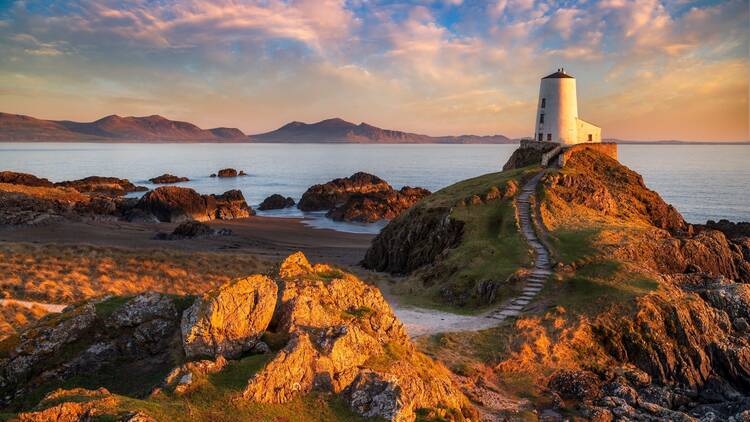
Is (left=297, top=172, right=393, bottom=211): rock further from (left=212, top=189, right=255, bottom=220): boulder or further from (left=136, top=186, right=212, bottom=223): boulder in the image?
(left=136, top=186, right=212, bottom=223): boulder

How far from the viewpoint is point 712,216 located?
81.7 meters

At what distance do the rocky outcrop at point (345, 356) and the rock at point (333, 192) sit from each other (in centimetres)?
7601

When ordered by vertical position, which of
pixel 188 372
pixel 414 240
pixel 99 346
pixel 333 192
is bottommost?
pixel 333 192

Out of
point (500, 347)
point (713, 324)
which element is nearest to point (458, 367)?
point (500, 347)

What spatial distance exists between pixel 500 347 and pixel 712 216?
75.0 meters

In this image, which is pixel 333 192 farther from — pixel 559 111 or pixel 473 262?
pixel 473 262

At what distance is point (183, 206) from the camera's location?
78562 millimetres

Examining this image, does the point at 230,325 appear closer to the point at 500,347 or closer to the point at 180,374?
the point at 180,374

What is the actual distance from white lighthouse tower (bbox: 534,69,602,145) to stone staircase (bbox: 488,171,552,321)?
20216 mm

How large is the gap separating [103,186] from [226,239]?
69.8 m

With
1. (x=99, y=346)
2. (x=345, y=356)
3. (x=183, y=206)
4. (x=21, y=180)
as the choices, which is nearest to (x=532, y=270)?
(x=345, y=356)

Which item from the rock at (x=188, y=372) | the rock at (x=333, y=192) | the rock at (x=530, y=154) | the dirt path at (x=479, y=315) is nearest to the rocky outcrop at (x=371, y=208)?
the rock at (x=333, y=192)

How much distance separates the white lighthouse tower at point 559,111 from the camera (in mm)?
61094

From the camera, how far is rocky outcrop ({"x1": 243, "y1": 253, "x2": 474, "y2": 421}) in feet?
41.7
